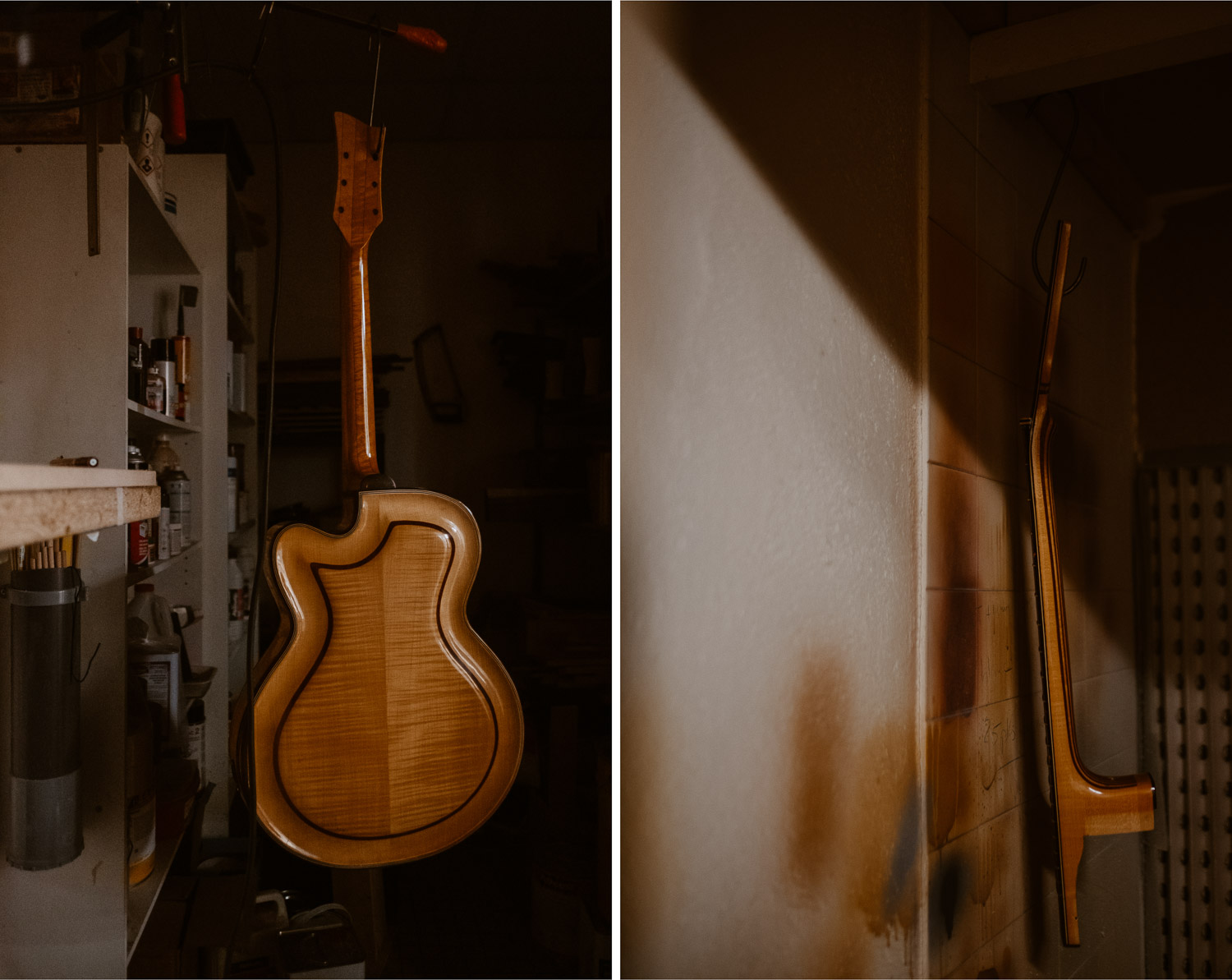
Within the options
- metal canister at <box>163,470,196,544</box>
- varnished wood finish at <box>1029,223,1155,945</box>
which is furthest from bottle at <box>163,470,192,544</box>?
varnished wood finish at <box>1029,223,1155,945</box>

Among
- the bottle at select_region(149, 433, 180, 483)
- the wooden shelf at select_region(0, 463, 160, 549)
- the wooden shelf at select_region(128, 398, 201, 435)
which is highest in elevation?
the wooden shelf at select_region(128, 398, 201, 435)

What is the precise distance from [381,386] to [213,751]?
1449 mm

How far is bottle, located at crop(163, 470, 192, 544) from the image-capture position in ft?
6.10

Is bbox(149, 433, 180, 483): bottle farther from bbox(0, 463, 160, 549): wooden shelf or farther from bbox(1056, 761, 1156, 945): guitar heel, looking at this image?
bbox(1056, 761, 1156, 945): guitar heel

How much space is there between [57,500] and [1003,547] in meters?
1.40

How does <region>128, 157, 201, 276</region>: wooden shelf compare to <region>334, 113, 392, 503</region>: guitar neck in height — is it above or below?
above

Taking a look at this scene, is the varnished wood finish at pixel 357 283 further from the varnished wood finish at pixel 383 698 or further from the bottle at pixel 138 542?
the bottle at pixel 138 542

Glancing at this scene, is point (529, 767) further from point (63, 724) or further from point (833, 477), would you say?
point (833, 477)

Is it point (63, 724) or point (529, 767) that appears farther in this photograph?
point (529, 767)

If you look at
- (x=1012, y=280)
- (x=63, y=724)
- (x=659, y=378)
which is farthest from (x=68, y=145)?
(x=1012, y=280)

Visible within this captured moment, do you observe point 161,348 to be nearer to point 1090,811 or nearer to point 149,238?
point 149,238

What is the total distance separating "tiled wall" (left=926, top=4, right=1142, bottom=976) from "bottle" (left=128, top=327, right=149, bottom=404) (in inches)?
62.3

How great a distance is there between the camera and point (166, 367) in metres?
1.78

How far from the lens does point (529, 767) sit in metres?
2.39
